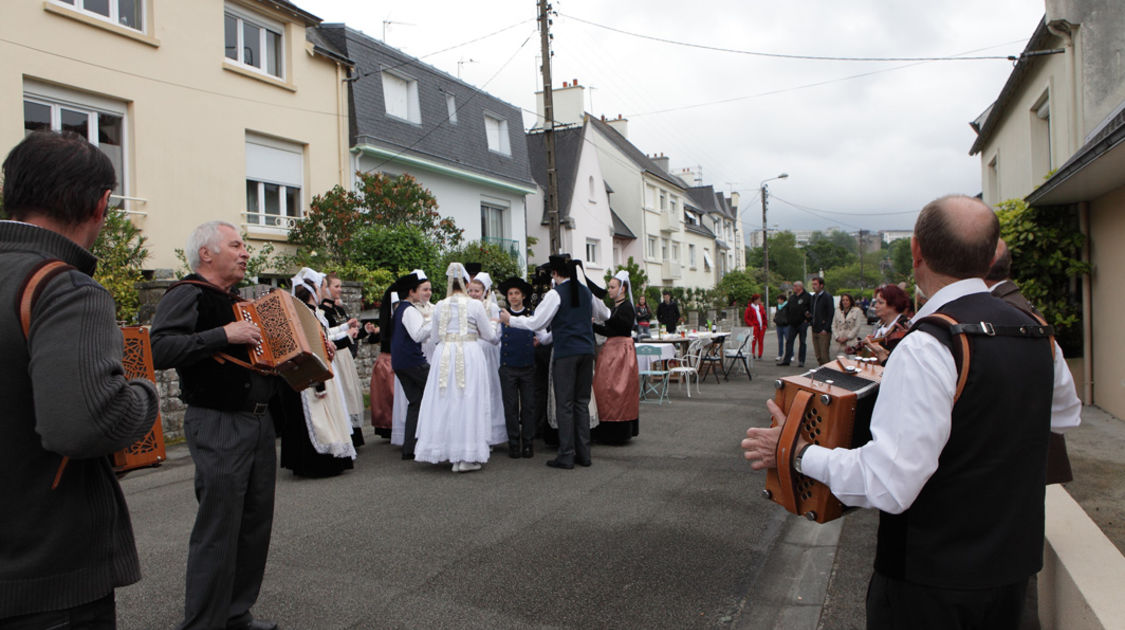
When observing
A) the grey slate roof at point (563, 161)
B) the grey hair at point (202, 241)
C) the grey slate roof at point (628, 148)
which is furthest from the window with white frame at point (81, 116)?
the grey slate roof at point (628, 148)

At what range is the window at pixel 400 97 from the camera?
1867 centimetres

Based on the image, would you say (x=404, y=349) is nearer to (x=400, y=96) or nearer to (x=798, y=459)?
(x=798, y=459)

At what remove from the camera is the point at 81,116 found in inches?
469

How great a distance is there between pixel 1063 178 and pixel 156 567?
29.0 feet

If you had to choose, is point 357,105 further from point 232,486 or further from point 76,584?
point 76,584

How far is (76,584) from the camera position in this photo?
1824 mm

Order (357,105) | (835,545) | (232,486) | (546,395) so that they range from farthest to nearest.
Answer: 1. (357,105)
2. (546,395)
3. (835,545)
4. (232,486)

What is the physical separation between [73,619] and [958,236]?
8.53 ft

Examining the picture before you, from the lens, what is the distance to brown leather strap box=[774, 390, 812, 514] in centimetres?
201

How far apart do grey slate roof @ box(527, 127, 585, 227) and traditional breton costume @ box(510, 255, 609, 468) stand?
21.3m

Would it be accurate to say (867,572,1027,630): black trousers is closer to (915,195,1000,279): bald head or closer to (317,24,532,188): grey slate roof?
(915,195,1000,279): bald head

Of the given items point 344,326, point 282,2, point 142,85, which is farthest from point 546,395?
point 282,2

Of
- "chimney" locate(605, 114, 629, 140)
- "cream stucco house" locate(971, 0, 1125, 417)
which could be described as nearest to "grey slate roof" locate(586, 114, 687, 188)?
"chimney" locate(605, 114, 629, 140)

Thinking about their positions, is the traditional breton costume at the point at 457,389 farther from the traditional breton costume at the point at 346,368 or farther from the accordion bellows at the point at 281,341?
the accordion bellows at the point at 281,341
